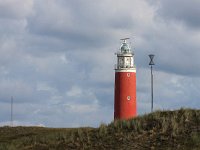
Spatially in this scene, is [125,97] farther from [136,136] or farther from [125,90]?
[136,136]

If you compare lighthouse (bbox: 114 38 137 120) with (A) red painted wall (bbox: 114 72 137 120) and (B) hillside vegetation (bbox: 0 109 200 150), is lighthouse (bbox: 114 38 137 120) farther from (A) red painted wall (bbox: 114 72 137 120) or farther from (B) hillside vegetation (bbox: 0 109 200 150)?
(B) hillside vegetation (bbox: 0 109 200 150)

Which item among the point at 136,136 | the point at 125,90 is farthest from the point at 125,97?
the point at 136,136

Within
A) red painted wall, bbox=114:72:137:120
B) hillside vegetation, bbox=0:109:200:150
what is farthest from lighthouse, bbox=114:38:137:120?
hillside vegetation, bbox=0:109:200:150

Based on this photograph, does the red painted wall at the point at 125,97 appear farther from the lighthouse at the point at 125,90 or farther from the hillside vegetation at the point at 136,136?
the hillside vegetation at the point at 136,136

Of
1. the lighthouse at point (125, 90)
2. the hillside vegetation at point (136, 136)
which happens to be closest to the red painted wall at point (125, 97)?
the lighthouse at point (125, 90)

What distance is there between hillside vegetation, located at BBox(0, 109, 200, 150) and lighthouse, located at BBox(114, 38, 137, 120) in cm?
2649

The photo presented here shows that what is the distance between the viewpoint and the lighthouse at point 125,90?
67.4m

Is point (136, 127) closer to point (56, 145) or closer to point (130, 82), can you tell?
Answer: point (56, 145)

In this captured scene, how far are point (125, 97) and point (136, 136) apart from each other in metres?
30.1

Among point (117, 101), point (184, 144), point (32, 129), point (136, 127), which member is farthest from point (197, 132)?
point (117, 101)

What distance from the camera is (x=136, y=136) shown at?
124 ft

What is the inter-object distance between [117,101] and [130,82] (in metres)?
2.68

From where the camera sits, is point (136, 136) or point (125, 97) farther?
point (125, 97)

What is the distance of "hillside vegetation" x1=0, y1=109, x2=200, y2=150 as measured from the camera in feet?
120
